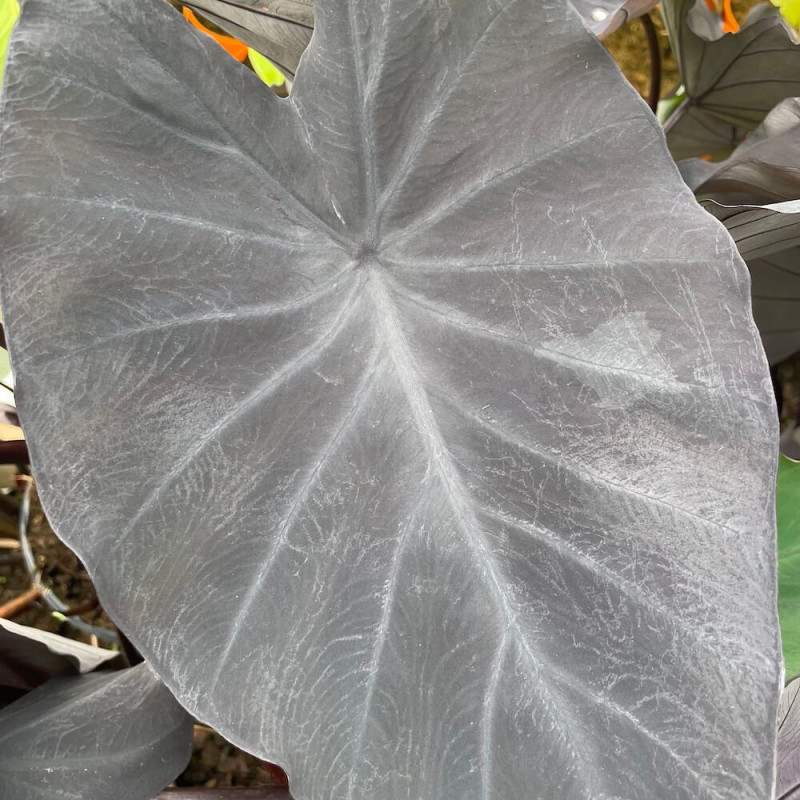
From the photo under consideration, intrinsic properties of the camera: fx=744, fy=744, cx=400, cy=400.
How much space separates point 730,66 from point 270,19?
2.15 feet

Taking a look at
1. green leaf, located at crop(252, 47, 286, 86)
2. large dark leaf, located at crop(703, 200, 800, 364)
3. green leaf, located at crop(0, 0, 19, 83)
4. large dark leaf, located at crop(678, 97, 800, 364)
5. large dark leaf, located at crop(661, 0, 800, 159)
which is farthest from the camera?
large dark leaf, located at crop(703, 200, 800, 364)

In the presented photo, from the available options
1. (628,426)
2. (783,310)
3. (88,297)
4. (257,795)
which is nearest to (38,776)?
(257,795)

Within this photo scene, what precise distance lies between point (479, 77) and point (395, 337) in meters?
0.21

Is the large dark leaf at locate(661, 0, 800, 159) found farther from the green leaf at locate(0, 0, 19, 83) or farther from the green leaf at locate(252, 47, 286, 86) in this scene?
the green leaf at locate(0, 0, 19, 83)

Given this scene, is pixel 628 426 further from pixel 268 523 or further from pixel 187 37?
pixel 187 37

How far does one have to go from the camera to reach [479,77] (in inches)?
22.6

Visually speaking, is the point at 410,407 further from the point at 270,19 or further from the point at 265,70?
the point at 265,70

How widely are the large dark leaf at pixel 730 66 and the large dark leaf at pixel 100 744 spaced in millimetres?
1080

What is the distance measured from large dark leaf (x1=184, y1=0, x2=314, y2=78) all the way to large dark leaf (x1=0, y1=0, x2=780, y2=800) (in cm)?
23

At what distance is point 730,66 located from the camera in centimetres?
104

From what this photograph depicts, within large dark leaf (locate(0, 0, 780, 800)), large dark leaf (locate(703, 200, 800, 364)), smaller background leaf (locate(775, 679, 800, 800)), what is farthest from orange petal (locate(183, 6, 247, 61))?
smaller background leaf (locate(775, 679, 800, 800))

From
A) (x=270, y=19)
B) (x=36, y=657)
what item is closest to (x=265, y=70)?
(x=270, y=19)

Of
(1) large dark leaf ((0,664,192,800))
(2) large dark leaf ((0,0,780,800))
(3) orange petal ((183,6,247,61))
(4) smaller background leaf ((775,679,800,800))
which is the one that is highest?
(3) orange petal ((183,6,247,61))

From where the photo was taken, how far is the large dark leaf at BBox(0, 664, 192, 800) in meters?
0.77
